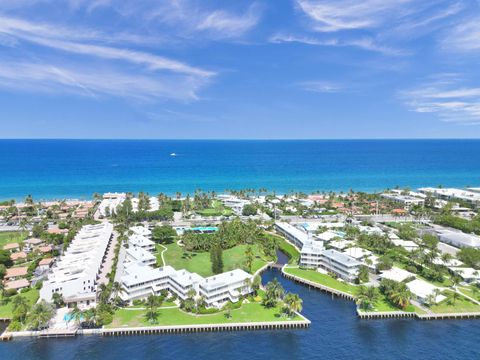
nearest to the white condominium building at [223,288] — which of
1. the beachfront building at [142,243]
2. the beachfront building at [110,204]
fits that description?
the beachfront building at [142,243]

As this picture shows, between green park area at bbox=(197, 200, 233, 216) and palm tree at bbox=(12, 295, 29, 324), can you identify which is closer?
palm tree at bbox=(12, 295, 29, 324)

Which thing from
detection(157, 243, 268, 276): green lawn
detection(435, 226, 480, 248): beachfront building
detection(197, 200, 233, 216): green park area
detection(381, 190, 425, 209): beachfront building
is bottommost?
detection(157, 243, 268, 276): green lawn

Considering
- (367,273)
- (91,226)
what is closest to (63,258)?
(91,226)

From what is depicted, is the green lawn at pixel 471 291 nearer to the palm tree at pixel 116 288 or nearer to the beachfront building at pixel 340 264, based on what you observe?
the beachfront building at pixel 340 264

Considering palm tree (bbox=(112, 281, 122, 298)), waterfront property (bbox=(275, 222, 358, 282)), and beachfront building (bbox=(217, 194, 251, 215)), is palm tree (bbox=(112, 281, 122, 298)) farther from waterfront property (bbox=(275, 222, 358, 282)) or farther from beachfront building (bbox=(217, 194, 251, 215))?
beachfront building (bbox=(217, 194, 251, 215))

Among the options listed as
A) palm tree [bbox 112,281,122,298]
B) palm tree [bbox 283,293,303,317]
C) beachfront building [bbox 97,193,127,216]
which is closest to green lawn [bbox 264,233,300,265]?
palm tree [bbox 283,293,303,317]

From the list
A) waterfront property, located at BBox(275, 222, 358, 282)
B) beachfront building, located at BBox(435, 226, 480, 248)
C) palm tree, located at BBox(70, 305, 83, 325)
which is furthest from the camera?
beachfront building, located at BBox(435, 226, 480, 248)

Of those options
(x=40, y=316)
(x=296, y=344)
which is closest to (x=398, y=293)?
(x=296, y=344)

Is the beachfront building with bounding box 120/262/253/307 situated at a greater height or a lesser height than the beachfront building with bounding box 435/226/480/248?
lesser

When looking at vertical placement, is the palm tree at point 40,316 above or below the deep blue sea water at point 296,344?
above
